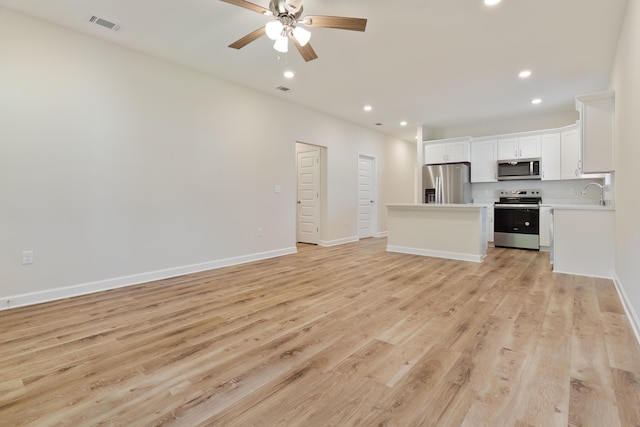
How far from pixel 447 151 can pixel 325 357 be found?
6.38 m

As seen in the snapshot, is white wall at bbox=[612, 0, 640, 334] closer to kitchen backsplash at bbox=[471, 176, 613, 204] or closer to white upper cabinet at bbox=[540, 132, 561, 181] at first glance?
white upper cabinet at bbox=[540, 132, 561, 181]

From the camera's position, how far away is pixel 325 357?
199cm

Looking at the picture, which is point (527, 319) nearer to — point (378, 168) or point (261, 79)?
point (261, 79)

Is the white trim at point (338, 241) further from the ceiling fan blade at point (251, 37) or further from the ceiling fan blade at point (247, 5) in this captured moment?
the ceiling fan blade at point (247, 5)

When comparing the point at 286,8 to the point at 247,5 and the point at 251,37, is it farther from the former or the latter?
the point at 251,37

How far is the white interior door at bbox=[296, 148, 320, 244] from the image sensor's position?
6.69m

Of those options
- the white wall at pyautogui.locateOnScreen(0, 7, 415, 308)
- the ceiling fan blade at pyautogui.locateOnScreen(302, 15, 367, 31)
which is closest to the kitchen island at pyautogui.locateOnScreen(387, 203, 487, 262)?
the white wall at pyautogui.locateOnScreen(0, 7, 415, 308)

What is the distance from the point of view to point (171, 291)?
3408 millimetres

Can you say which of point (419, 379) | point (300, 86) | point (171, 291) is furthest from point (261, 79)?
point (419, 379)

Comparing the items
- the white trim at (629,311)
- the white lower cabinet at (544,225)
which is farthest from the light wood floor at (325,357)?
the white lower cabinet at (544,225)

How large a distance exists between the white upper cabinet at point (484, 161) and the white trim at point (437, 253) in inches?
102

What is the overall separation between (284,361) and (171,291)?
2.05 m

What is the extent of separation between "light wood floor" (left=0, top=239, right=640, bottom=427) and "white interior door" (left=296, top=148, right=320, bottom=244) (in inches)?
129

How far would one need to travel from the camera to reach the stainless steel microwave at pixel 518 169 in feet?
20.3
